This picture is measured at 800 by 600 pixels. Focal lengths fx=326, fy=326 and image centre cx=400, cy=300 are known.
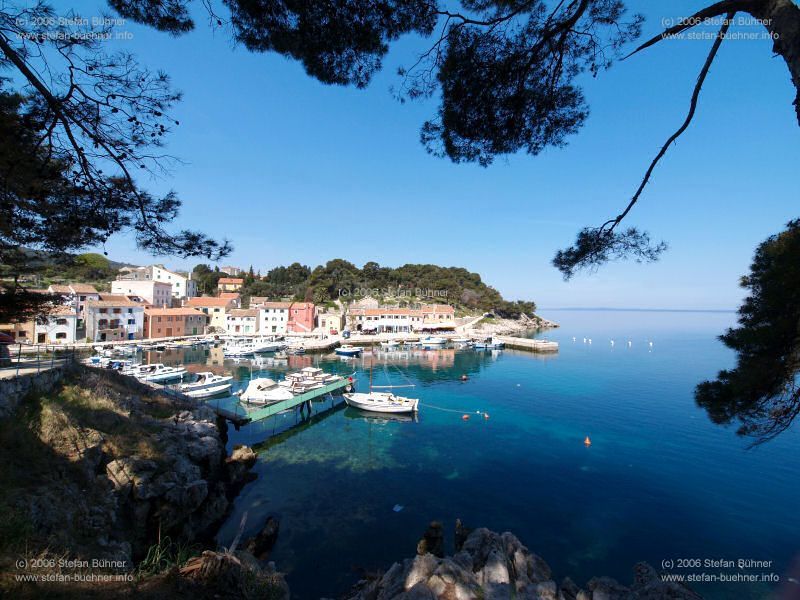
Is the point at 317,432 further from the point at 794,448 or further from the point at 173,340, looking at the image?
the point at 173,340

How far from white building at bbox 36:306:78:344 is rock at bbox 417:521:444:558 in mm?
42423

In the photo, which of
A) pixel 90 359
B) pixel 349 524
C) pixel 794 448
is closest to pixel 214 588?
pixel 349 524

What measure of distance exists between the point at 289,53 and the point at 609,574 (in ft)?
44.8

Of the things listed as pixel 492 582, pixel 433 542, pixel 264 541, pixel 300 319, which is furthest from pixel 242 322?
pixel 492 582

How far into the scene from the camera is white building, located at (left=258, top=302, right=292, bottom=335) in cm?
5113

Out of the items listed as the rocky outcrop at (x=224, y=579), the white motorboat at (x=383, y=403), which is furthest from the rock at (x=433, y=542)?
the white motorboat at (x=383, y=403)

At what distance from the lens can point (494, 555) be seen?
5.99 m

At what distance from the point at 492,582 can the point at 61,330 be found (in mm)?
48019

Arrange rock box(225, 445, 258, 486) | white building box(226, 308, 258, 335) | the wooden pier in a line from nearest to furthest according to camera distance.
Answer: rock box(225, 445, 258, 486)
the wooden pier
white building box(226, 308, 258, 335)

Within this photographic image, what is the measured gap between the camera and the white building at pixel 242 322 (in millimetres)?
50219

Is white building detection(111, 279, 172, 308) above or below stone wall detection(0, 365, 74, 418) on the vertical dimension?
above

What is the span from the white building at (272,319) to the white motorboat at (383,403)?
1307 inches

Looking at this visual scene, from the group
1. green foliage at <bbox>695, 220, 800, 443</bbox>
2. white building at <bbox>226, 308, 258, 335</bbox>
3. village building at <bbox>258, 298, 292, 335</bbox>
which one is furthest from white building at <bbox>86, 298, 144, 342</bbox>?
green foliage at <bbox>695, 220, 800, 443</bbox>

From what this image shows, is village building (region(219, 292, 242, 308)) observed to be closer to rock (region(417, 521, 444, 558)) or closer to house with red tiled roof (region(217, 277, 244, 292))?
house with red tiled roof (region(217, 277, 244, 292))
